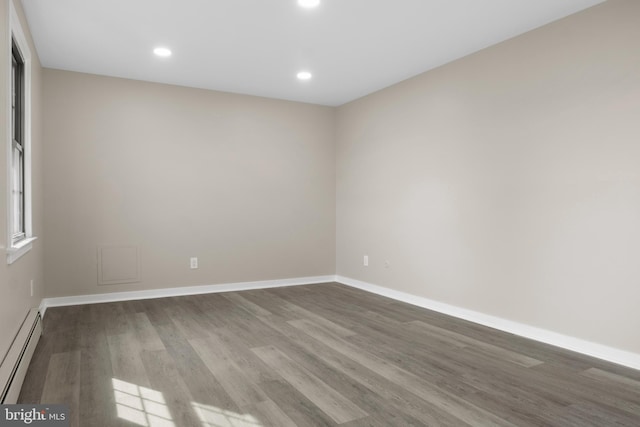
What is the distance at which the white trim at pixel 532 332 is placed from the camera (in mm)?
2822

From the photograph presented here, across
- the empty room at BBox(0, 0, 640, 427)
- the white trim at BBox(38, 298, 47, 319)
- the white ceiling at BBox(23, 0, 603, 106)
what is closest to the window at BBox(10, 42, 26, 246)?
the empty room at BBox(0, 0, 640, 427)

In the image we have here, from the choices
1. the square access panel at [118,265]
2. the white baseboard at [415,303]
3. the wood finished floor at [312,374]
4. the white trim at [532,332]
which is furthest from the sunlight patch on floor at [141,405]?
the white trim at [532,332]

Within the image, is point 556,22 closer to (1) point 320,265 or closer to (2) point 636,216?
(2) point 636,216

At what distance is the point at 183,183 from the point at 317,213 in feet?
6.10

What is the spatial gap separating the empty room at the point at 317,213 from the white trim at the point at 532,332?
0.02 metres

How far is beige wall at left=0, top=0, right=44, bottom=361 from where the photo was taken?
226cm

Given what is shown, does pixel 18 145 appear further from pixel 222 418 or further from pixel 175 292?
pixel 222 418

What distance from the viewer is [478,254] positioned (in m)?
3.85

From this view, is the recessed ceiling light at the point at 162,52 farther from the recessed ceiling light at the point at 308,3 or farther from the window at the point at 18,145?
the recessed ceiling light at the point at 308,3

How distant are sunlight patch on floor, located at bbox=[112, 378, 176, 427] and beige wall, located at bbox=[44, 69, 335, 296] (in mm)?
2506

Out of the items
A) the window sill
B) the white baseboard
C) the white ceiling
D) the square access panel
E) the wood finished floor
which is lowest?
the wood finished floor

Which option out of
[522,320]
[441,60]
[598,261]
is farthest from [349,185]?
[598,261]

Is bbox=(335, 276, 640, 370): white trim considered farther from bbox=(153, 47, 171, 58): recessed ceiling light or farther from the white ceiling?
bbox=(153, 47, 171, 58): recessed ceiling light

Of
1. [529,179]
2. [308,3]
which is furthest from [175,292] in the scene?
[529,179]
